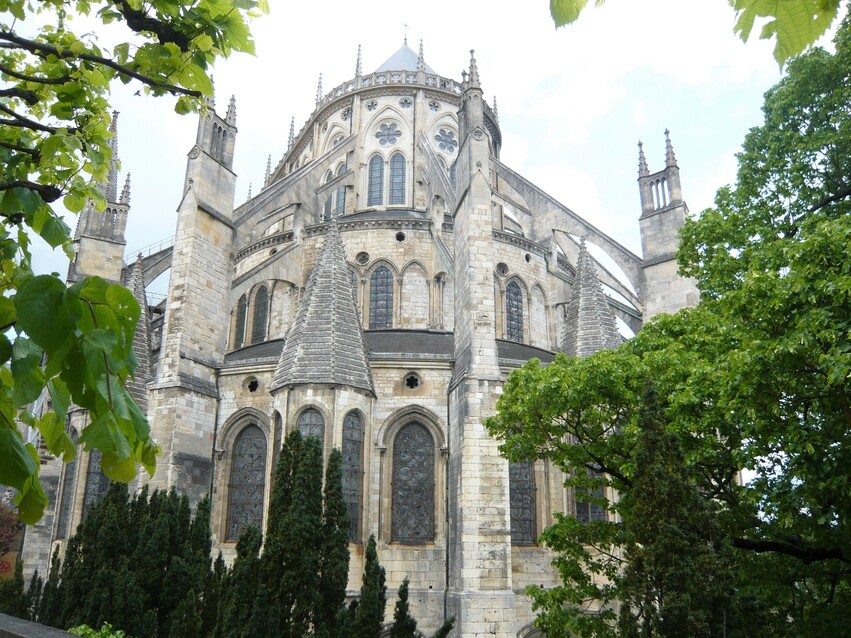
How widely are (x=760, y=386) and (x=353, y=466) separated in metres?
10.8

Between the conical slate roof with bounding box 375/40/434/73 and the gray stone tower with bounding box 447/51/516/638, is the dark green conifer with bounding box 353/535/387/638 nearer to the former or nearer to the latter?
the gray stone tower with bounding box 447/51/516/638

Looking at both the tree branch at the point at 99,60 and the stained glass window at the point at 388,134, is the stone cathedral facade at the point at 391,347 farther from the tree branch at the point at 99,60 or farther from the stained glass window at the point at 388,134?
the tree branch at the point at 99,60

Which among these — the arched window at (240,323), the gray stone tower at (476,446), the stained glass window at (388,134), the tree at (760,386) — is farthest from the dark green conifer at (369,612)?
the stained glass window at (388,134)

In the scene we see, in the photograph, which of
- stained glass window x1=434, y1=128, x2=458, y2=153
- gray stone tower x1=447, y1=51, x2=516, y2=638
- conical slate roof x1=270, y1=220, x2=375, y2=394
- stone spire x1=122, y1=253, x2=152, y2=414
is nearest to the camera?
gray stone tower x1=447, y1=51, x2=516, y2=638

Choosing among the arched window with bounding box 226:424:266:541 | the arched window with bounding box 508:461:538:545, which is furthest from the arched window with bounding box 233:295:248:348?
the arched window with bounding box 508:461:538:545

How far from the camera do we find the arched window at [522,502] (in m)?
18.2

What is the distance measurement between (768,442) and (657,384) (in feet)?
7.08

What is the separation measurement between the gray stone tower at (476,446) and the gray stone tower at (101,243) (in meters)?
11.1

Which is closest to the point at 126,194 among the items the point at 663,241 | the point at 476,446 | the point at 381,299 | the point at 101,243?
the point at 101,243

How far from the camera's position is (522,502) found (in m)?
18.5

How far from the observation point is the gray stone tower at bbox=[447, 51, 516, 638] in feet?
49.7

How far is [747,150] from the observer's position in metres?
14.2

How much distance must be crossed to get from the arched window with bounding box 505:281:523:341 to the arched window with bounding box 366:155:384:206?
7786mm

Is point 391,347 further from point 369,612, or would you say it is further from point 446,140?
point 446,140
